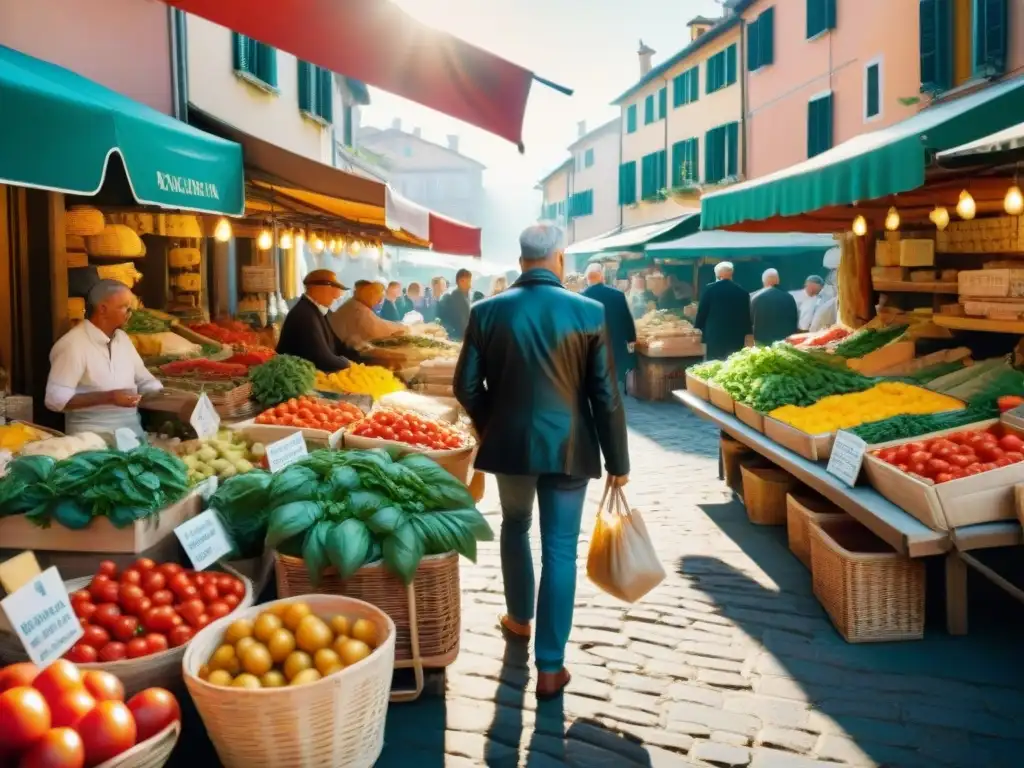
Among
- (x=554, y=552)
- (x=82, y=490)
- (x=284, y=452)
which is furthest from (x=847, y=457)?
(x=82, y=490)

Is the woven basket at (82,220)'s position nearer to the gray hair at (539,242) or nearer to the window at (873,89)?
the gray hair at (539,242)

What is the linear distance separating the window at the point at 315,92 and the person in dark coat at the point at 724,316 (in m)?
8.32

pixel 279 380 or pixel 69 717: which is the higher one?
pixel 279 380

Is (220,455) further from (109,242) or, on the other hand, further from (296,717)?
(109,242)

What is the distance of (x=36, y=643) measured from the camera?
9.93ft

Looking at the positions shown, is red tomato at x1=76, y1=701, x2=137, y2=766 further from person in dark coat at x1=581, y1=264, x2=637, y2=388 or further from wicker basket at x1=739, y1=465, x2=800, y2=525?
person in dark coat at x1=581, y1=264, x2=637, y2=388

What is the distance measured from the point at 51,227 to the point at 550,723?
5685 millimetres

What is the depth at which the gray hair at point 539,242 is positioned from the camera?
4.34 meters

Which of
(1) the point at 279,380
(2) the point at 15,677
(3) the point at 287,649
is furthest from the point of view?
(1) the point at 279,380

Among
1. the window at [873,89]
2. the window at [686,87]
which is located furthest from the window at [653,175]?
the window at [873,89]

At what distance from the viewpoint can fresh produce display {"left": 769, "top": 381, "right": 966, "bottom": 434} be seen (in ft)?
20.6

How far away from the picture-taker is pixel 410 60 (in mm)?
5004

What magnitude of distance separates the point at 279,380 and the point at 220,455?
1.74 m

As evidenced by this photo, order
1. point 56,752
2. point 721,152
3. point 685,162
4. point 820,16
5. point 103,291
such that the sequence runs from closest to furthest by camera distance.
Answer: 1. point 56,752
2. point 103,291
3. point 820,16
4. point 721,152
5. point 685,162
